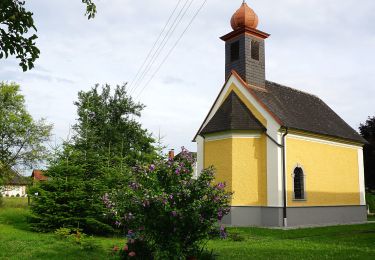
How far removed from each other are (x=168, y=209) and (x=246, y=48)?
52.9 feet

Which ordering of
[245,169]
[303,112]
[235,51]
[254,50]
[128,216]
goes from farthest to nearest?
[303,112] < [235,51] < [254,50] < [245,169] < [128,216]

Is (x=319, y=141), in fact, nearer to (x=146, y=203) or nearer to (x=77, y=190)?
(x=77, y=190)

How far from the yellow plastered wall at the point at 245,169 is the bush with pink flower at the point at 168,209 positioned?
11531 mm

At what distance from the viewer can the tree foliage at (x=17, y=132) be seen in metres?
35.3

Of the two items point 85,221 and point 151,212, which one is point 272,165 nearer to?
point 85,221

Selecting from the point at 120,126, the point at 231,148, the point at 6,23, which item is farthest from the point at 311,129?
the point at 6,23

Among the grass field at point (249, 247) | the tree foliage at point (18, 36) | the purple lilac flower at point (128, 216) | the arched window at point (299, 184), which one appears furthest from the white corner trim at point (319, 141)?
the tree foliage at point (18, 36)

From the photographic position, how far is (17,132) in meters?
35.6

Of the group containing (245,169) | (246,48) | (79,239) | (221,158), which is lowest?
(79,239)

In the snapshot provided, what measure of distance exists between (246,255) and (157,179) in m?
3.90

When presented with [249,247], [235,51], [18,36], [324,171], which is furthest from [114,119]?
[18,36]

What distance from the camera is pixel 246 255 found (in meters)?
9.79

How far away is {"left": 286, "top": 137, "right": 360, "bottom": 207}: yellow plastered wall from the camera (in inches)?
770

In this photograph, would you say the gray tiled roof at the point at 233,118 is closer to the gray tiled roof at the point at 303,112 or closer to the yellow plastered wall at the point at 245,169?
the yellow plastered wall at the point at 245,169
